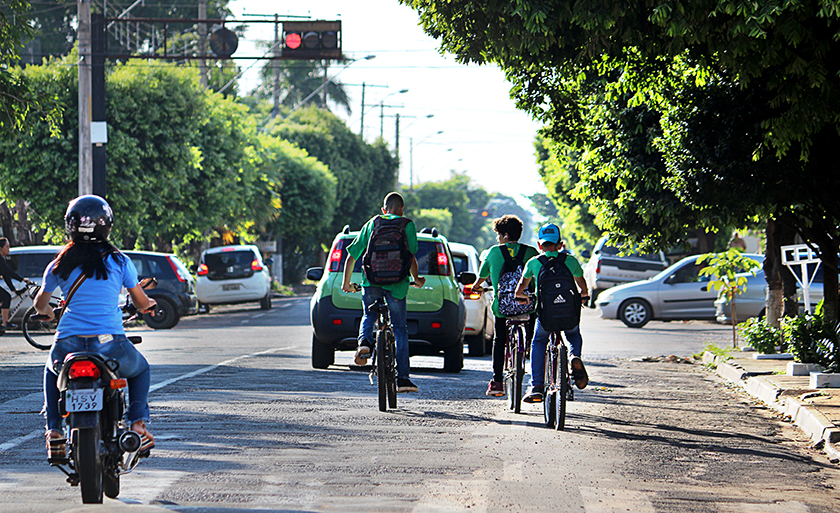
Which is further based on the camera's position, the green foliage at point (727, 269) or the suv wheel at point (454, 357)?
the green foliage at point (727, 269)

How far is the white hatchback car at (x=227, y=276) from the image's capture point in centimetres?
3259

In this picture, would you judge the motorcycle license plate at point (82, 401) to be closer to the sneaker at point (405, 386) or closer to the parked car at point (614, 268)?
the sneaker at point (405, 386)

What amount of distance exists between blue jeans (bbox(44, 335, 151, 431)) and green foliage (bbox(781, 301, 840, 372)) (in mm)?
8958

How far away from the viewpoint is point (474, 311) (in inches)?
632

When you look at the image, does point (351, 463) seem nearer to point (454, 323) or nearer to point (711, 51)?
point (711, 51)

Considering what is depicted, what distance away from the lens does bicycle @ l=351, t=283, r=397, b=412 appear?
997cm

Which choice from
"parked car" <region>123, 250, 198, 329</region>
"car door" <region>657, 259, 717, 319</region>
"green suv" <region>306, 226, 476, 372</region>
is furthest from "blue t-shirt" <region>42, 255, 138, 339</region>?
"car door" <region>657, 259, 717, 319</region>

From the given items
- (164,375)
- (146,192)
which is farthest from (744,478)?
(146,192)

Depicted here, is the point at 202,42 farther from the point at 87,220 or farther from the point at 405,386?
the point at 87,220

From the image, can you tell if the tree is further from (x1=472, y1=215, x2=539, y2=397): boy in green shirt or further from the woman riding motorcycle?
the woman riding motorcycle

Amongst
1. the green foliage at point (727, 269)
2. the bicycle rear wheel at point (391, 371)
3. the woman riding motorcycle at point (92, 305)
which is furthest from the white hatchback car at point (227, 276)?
the woman riding motorcycle at point (92, 305)

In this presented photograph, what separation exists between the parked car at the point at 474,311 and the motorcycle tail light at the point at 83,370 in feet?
31.4

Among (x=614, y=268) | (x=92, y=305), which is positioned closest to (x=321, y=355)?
(x=92, y=305)

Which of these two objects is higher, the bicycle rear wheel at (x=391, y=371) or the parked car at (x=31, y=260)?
the parked car at (x=31, y=260)
